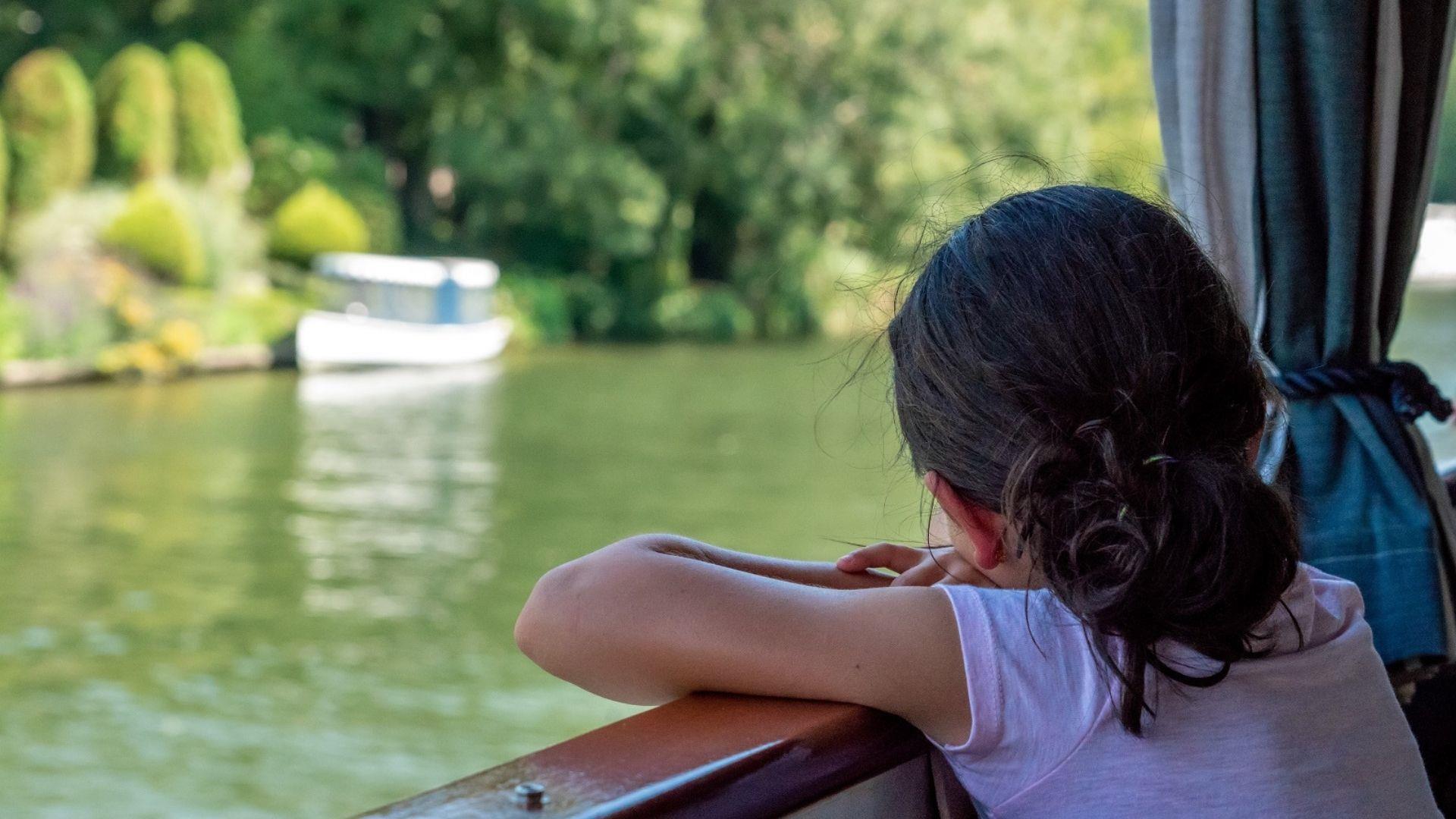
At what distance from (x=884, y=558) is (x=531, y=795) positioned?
389mm

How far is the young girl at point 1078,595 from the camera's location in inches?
34.7

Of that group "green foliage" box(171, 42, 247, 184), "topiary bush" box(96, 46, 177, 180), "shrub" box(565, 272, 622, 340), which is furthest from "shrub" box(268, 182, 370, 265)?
"shrub" box(565, 272, 622, 340)

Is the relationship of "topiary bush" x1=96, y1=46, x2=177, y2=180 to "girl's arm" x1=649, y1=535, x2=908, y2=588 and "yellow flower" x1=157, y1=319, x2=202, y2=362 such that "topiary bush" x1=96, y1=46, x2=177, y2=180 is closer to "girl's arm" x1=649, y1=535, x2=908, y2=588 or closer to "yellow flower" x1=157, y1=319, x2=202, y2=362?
"yellow flower" x1=157, y1=319, x2=202, y2=362

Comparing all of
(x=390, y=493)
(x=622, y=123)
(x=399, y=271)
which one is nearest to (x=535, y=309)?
(x=622, y=123)

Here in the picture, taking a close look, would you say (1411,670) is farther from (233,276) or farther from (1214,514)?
(233,276)

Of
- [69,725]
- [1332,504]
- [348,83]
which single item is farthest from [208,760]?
[348,83]

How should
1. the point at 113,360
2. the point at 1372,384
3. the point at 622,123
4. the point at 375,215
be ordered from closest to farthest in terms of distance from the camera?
the point at 1372,384 → the point at 113,360 → the point at 375,215 → the point at 622,123

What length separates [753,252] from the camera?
22906 mm

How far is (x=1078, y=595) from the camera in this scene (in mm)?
881

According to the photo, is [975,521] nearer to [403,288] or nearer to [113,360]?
[113,360]

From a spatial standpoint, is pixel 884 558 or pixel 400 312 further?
pixel 400 312

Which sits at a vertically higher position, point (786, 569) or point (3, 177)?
point (786, 569)

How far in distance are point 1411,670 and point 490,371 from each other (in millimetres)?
16231

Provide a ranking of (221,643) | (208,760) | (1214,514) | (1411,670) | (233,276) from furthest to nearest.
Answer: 1. (233,276)
2. (221,643)
3. (208,760)
4. (1411,670)
5. (1214,514)
